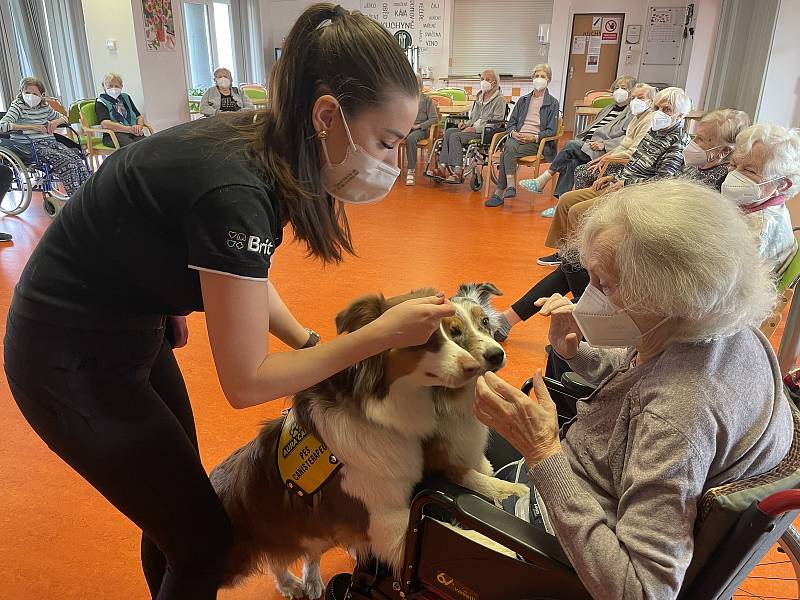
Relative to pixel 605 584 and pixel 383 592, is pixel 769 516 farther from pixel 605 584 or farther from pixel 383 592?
pixel 383 592

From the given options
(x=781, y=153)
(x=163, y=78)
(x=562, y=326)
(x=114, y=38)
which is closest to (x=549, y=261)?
(x=781, y=153)

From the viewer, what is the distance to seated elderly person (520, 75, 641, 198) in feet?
18.6

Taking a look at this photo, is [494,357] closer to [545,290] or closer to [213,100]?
[545,290]

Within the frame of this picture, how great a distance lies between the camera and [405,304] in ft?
3.62

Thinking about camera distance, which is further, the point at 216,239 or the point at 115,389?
the point at 115,389

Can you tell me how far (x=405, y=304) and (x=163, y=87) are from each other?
30.9 ft

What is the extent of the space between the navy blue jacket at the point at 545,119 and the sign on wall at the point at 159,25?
570 cm

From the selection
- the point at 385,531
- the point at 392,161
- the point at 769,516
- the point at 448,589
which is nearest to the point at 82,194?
the point at 392,161

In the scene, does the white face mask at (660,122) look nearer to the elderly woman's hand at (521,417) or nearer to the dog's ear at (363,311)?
the dog's ear at (363,311)

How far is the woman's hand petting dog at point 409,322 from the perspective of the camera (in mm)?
1057

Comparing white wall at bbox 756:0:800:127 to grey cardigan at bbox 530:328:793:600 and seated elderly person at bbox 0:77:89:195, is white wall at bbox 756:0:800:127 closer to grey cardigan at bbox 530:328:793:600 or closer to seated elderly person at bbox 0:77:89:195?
grey cardigan at bbox 530:328:793:600

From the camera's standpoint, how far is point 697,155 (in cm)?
362

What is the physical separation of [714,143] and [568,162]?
272 centimetres

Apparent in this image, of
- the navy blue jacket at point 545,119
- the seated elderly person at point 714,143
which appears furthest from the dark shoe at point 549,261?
the navy blue jacket at point 545,119
